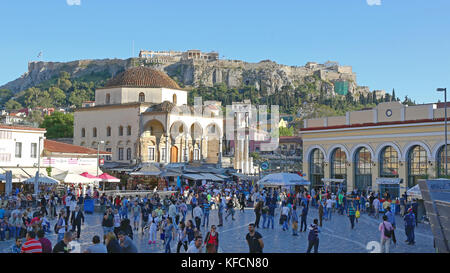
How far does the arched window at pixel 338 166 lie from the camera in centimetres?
3831

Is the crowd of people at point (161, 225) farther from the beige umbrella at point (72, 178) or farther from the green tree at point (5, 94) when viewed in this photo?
the green tree at point (5, 94)

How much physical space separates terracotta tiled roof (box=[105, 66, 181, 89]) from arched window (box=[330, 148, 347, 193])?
26.8m

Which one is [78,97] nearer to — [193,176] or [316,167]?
[193,176]

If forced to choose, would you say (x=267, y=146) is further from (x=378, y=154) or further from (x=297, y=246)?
(x=297, y=246)

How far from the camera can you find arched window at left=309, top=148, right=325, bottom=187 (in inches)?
1577

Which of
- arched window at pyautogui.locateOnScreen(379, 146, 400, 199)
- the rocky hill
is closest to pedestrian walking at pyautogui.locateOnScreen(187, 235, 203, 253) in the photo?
arched window at pyautogui.locateOnScreen(379, 146, 400, 199)

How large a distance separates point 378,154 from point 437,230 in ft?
80.7

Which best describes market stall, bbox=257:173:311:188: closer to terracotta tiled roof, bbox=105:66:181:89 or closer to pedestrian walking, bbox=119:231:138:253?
pedestrian walking, bbox=119:231:138:253

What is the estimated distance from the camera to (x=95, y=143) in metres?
60.4

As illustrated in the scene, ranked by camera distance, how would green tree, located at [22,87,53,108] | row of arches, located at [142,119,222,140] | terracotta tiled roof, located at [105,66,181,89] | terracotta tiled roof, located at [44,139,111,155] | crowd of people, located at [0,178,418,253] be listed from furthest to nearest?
green tree, located at [22,87,53,108], terracotta tiled roof, located at [105,66,181,89], row of arches, located at [142,119,222,140], terracotta tiled roof, located at [44,139,111,155], crowd of people, located at [0,178,418,253]

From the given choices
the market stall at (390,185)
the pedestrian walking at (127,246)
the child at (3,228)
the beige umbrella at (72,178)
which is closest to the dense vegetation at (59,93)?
the beige umbrella at (72,178)

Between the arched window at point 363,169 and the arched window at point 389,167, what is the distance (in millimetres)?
959

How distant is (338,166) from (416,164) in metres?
5.85

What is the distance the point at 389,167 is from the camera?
3572cm
